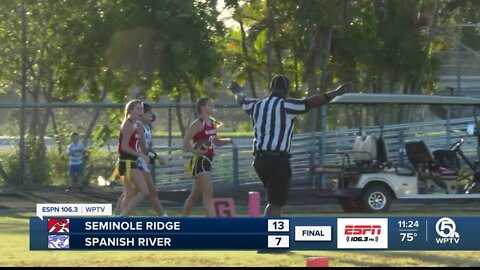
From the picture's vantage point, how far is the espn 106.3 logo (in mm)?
12656

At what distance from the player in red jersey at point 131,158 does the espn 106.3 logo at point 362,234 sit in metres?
4.46

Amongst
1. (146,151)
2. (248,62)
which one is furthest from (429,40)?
(146,151)

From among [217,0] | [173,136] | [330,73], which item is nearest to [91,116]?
[173,136]

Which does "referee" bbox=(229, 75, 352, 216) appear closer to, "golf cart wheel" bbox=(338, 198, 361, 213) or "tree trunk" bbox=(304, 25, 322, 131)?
"golf cart wheel" bbox=(338, 198, 361, 213)

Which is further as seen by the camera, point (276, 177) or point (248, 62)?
point (248, 62)

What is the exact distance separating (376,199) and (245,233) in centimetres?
863

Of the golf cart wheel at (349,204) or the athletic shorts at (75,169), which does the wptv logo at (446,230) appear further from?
the athletic shorts at (75,169)

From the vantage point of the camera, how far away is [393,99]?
21844 millimetres

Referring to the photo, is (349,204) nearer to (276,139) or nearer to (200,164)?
(200,164)

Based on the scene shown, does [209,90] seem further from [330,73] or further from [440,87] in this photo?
[440,87]

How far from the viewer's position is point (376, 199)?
2103cm

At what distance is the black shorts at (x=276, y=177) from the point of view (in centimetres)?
1373

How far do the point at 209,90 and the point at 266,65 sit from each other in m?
1.71

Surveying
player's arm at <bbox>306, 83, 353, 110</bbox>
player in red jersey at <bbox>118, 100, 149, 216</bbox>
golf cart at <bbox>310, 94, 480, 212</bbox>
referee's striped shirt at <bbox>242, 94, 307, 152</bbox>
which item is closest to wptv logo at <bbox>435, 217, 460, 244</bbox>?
player's arm at <bbox>306, 83, 353, 110</bbox>
